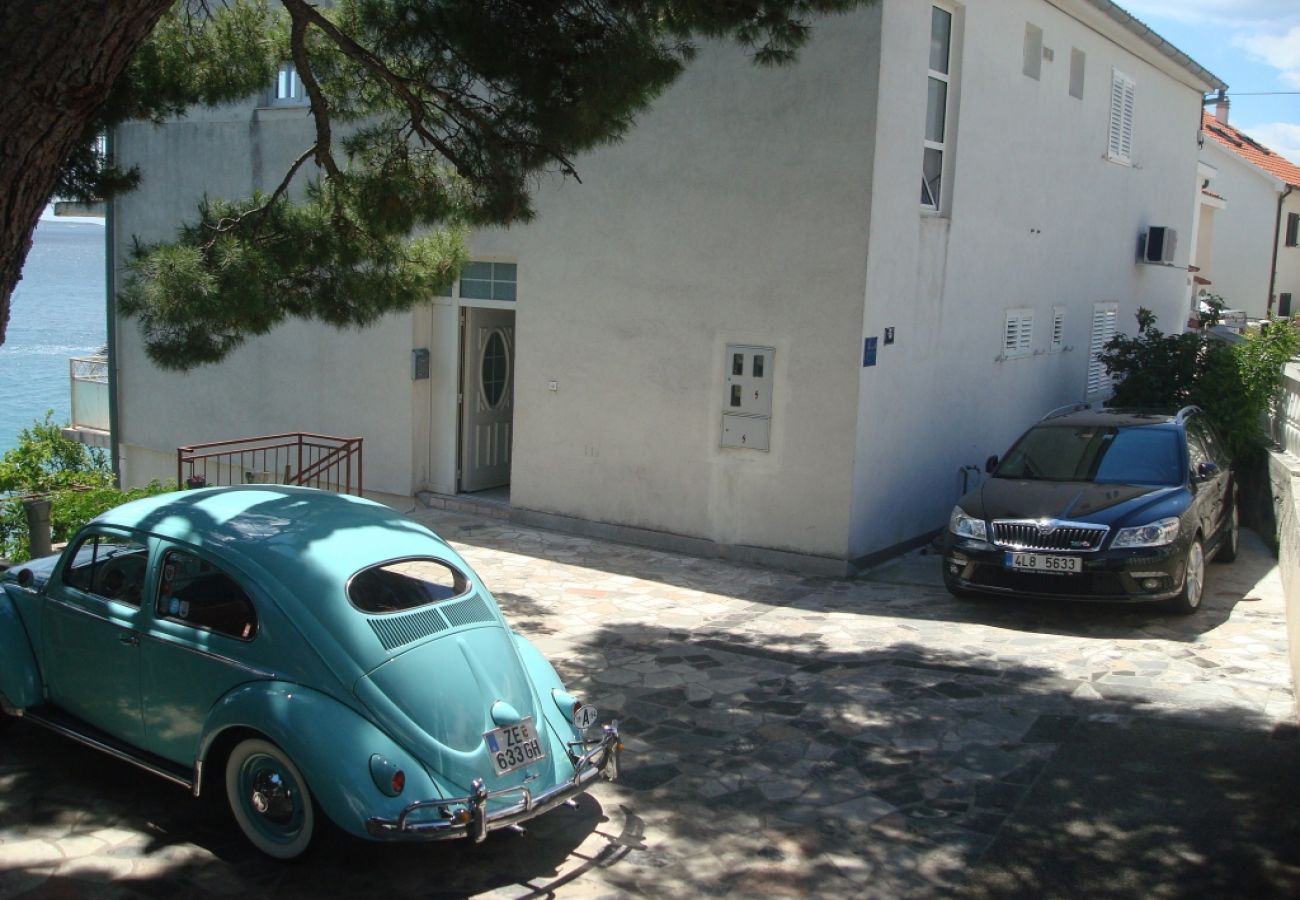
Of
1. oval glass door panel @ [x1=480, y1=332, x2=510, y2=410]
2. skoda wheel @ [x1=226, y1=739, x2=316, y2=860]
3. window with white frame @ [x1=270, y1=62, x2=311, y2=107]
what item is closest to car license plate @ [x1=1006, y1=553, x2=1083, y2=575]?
skoda wheel @ [x1=226, y1=739, x2=316, y2=860]

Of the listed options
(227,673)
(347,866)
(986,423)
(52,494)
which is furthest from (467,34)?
(52,494)

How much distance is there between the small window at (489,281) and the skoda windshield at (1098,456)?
5.65 m

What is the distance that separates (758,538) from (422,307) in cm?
480

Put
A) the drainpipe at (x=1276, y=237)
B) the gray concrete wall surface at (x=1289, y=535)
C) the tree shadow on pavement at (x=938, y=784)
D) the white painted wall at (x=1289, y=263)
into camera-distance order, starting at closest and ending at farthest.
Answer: the tree shadow on pavement at (x=938, y=784) → the gray concrete wall surface at (x=1289, y=535) → the drainpipe at (x=1276, y=237) → the white painted wall at (x=1289, y=263)

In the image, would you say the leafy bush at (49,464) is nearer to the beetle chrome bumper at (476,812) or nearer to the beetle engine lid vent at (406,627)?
the beetle engine lid vent at (406,627)

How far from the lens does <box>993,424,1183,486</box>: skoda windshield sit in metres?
10.5

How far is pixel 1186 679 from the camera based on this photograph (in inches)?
327

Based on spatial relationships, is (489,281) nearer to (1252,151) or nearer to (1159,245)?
(1159,245)

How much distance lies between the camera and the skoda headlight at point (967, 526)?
396 inches

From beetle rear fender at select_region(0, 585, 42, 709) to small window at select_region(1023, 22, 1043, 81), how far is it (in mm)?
12159

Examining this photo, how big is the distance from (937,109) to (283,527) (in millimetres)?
8810

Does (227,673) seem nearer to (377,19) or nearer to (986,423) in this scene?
(377,19)

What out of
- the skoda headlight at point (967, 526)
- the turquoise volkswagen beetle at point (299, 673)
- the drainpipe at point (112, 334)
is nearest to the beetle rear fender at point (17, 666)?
the turquoise volkswagen beetle at point (299, 673)

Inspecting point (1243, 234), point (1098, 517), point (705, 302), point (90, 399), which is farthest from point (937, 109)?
point (1243, 234)
